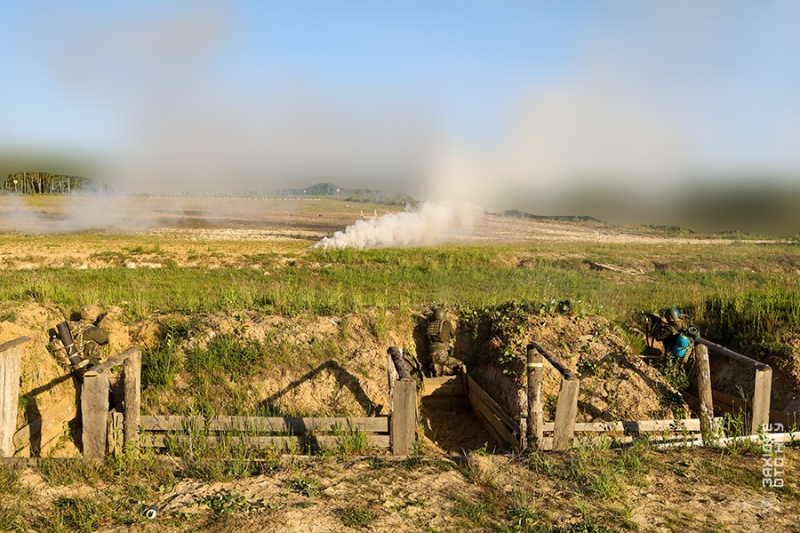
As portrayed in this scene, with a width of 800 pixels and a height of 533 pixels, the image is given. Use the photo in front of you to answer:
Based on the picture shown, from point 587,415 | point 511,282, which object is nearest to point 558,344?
point 587,415

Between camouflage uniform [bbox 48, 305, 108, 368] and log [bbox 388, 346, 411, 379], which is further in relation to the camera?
camouflage uniform [bbox 48, 305, 108, 368]

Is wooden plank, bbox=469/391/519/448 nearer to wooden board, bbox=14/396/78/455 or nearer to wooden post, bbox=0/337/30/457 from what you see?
wooden post, bbox=0/337/30/457

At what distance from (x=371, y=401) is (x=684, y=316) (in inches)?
328

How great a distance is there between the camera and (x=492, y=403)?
30.7 ft

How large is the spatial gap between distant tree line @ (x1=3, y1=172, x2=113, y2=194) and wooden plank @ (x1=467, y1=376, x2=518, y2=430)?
123m

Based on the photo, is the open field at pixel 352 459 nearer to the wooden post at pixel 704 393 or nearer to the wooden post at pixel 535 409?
the wooden post at pixel 535 409

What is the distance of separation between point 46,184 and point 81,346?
145934 millimetres

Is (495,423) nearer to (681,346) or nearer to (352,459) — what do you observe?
(352,459)

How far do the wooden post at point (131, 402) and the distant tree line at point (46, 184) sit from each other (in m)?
124

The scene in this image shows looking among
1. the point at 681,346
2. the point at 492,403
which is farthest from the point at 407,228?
the point at 492,403

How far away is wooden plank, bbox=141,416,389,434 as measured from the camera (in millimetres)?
7359

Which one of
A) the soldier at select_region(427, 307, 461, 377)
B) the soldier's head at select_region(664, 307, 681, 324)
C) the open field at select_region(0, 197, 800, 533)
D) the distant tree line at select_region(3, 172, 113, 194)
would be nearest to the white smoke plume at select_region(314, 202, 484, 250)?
the open field at select_region(0, 197, 800, 533)

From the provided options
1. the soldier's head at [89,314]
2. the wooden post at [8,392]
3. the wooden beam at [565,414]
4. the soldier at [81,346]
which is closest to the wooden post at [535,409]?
the wooden beam at [565,414]

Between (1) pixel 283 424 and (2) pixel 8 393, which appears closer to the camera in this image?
(2) pixel 8 393
